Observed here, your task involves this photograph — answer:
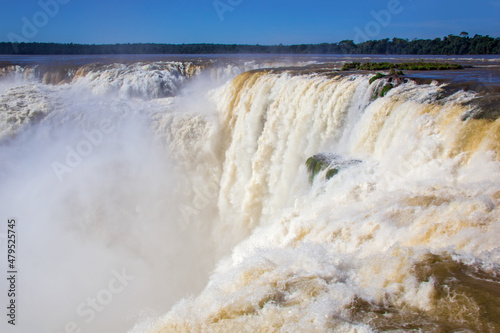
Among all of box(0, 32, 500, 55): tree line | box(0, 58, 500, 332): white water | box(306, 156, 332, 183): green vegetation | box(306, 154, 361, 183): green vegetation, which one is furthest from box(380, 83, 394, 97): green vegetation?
box(0, 32, 500, 55): tree line

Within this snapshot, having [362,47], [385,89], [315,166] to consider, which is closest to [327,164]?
[315,166]

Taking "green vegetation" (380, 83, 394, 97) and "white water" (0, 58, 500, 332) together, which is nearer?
"white water" (0, 58, 500, 332)

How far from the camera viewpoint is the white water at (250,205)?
3596mm

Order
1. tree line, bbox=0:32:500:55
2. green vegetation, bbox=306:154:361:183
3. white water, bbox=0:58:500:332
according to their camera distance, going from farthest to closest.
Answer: tree line, bbox=0:32:500:55, green vegetation, bbox=306:154:361:183, white water, bbox=0:58:500:332

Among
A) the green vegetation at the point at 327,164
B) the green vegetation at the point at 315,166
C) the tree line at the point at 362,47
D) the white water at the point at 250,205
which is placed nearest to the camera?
the white water at the point at 250,205

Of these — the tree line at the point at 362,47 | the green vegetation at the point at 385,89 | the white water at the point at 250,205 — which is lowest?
the white water at the point at 250,205

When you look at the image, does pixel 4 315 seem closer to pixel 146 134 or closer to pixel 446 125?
pixel 146 134

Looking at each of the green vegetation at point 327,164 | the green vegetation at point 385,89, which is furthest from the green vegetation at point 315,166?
the green vegetation at point 385,89

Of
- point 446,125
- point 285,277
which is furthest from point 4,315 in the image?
point 446,125

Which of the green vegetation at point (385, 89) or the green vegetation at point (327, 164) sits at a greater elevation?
the green vegetation at point (385, 89)

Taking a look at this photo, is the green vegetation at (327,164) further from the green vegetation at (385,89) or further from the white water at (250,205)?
the green vegetation at (385,89)

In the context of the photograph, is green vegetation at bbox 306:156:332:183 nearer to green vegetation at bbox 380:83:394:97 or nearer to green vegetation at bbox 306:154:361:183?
green vegetation at bbox 306:154:361:183

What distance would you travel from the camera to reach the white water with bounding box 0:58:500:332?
3596mm

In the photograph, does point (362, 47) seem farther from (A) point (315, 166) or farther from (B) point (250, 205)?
(A) point (315, 166)
